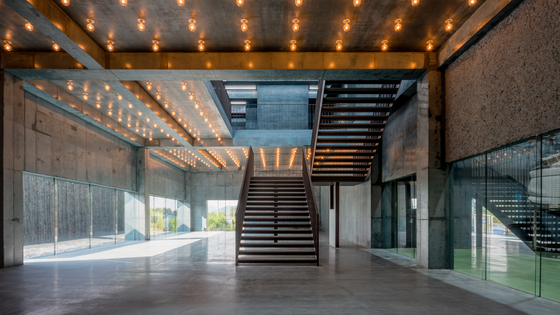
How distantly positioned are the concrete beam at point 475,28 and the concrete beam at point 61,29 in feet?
25.2

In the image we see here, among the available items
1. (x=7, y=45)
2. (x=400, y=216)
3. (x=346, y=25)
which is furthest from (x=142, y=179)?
(x=346, y=25)

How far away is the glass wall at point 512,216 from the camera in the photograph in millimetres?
5445

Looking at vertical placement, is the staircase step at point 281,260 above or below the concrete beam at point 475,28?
below

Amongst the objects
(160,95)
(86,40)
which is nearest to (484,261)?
(86,40)

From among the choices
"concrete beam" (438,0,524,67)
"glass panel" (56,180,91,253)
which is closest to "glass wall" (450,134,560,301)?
"concrete beam" (438,0,524,67)

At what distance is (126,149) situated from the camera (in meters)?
18.1

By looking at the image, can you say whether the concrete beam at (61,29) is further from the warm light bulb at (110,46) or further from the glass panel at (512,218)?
the glass panel at (512,218)

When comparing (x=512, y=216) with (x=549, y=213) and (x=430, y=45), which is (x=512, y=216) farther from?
(x=430, y=45)

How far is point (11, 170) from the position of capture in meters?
8.99

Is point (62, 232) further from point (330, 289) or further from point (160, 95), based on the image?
point (330, 289)

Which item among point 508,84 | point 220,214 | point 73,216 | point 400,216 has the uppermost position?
point 508,84

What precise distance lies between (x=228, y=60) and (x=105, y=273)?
557cm

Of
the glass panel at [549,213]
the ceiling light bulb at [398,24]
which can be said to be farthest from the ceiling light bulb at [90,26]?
the glass panel at [549,213]

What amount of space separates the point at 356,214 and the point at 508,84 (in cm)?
1032
